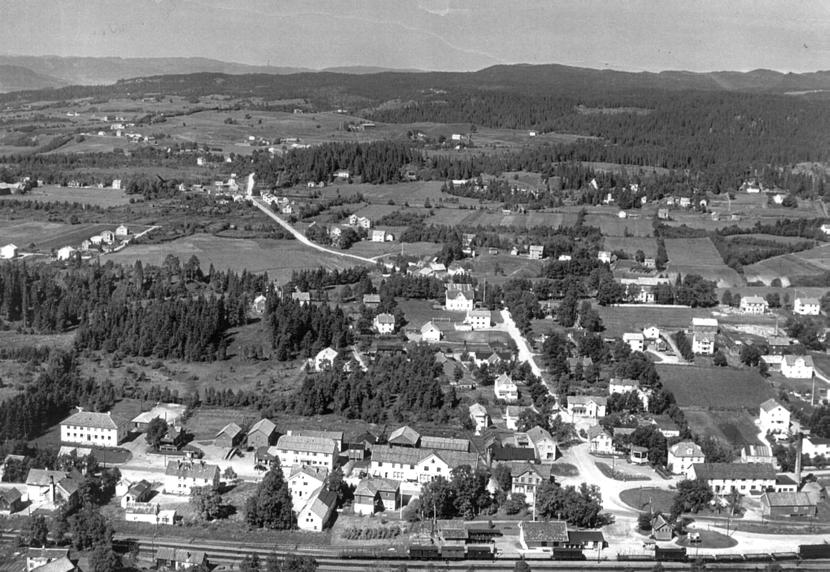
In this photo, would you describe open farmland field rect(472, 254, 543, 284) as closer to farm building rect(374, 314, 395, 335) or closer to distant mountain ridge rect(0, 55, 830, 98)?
farm building rect(374, 314, 395, 335)

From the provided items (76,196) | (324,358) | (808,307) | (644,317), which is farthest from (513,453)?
(76,196)

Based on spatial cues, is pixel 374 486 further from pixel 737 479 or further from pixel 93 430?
pixel 737 479

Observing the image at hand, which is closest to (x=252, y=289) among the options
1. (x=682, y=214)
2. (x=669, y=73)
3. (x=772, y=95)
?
(x=682, y=214)

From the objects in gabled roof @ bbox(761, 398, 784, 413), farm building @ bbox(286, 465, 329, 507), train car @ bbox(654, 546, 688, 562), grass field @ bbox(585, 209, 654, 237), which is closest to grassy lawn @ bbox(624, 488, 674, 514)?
train car @ bbox(654, 546, 688, 562)

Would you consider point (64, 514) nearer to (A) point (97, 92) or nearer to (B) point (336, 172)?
(B) point (336, 172)

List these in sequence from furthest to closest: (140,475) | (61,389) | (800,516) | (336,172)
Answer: (336,172), (61,389), (140,475), (800,516)

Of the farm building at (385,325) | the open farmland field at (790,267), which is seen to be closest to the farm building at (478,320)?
the farm building at (385,325)

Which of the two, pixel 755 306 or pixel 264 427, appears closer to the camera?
pixel 264 427
